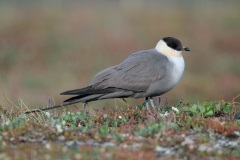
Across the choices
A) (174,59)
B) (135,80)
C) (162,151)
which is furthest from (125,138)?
(174,59)

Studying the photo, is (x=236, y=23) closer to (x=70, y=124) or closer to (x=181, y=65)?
(x=181, y=65)

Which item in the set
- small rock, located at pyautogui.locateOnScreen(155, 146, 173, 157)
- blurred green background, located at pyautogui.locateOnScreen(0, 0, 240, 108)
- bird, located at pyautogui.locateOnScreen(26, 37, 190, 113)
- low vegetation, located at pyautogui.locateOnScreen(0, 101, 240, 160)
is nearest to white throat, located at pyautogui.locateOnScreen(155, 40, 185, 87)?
bird, located at pyautogui.locateOnScreen(26, 37, 190, 113)

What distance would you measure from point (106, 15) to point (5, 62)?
4370 millimetres

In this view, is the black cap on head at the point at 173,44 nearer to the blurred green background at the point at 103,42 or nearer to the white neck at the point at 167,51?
the white neck at the point at 167,51

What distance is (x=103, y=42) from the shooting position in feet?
58.6

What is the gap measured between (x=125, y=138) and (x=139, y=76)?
2554 millimetres

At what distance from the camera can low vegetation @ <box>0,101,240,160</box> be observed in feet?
18.1

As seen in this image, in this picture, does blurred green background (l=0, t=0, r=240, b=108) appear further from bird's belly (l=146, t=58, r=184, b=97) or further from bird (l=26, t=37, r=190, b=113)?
bird's belly (l=146, t=58, r=184, b=97)

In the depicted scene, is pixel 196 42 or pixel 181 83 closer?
pixel 181 83

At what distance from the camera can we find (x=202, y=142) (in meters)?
5.88

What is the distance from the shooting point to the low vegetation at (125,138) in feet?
18.1

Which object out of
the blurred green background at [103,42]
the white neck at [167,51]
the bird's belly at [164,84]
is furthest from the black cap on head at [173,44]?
the blurred green background at [103,42]

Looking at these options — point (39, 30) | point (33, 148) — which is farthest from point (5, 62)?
point (33, 148)

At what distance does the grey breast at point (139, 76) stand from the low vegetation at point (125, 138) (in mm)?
1077
